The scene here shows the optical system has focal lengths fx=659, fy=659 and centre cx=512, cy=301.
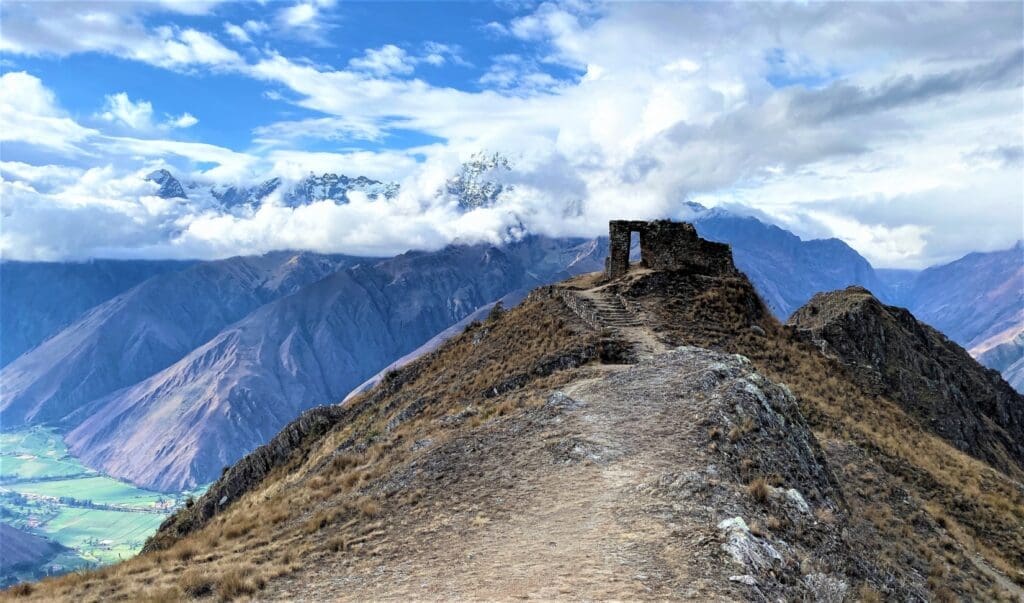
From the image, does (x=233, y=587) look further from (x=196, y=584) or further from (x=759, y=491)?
(x=759, y=491)

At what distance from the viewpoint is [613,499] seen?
1848 centimetres

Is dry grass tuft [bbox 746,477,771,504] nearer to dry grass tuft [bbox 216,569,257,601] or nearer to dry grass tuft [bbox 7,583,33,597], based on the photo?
dry grass tuft [bbox 216,569,257,601]

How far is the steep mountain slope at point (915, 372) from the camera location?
5653 centimetres

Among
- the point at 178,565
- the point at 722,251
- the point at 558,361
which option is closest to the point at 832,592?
the point at 178,565

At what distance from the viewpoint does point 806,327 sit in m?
64.1

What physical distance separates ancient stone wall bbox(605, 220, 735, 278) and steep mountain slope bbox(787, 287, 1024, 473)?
11.0 metres

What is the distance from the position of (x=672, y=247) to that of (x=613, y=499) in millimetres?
30605

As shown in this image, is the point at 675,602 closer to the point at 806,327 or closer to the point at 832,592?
the point at 832,592

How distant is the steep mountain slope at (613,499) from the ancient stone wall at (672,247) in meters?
7.06

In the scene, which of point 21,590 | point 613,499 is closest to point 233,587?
point 21,590

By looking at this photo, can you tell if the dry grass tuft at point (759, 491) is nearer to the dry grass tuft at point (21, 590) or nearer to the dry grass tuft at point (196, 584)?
the dry grass tuft at point (196, 584)

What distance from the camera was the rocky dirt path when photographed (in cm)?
1455

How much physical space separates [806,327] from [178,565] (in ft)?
196

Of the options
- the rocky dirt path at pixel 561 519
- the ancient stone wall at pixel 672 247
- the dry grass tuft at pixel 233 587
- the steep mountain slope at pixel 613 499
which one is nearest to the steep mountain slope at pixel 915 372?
the ancient stone wall at pixel 672 247
